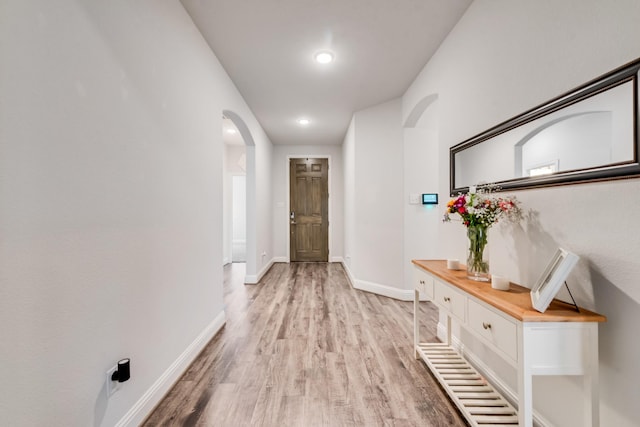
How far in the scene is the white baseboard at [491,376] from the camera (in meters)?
1.41

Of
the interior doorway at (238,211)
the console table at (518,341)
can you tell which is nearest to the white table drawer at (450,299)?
the console table at (518,341)

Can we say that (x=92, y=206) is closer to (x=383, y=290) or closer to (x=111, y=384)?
(x=111, y=384)

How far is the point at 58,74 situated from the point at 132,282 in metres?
0.95

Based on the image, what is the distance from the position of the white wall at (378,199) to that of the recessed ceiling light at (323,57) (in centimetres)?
139

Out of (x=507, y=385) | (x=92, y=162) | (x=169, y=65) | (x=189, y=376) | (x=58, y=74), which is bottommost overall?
(x=189, y=376)

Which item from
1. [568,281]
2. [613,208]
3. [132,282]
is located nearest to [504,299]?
[568,281]

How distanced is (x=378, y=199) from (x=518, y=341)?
288cm

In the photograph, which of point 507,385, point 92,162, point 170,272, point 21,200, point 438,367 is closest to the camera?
point 21,200

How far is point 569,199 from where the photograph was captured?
1215mm

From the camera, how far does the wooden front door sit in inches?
246

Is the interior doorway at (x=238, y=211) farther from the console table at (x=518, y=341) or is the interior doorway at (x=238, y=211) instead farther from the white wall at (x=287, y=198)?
the console table at (x=518, y=341)

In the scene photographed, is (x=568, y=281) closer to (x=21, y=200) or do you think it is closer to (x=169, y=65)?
(x=21, y=200)

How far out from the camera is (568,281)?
4.03 ft

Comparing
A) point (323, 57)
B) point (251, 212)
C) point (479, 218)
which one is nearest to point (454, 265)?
point (479, 218)
